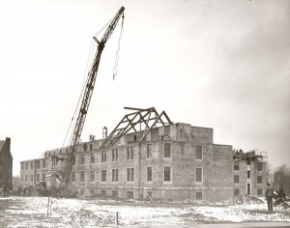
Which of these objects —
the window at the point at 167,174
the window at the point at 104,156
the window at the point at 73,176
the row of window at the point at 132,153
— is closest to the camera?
the window at the point at 167,174

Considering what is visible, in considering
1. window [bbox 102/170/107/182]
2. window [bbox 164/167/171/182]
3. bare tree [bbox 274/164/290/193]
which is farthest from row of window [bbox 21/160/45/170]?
bare tree [bbox 274/164/290/193]

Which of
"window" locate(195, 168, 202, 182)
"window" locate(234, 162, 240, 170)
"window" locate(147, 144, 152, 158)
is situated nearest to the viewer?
"window" locate(147, 144, 152, 158)

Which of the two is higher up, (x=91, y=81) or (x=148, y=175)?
(x=91, y=81)

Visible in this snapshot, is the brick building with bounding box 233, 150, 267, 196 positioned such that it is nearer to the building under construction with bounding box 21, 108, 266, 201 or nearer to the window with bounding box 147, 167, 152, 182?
the building under construction with bounding box 21, 108, 266, 201

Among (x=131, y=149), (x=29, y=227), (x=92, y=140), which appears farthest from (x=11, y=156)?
(x=29, y=227)

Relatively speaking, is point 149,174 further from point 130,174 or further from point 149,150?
point 130,174

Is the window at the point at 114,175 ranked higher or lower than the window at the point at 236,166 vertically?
lower

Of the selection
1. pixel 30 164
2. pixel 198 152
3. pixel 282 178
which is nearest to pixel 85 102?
pixel 198 152

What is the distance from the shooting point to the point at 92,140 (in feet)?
227

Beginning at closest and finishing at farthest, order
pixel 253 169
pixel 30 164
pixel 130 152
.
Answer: pixel 130 152
pixel 253 169
pixel 30 164

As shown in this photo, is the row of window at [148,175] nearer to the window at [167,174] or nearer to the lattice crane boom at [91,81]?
the window at [167,174]

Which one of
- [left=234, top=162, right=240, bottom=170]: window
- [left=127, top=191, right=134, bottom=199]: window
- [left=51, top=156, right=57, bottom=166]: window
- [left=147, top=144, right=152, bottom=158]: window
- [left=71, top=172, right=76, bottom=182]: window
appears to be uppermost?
[left=147, top=144, right=152, bottom=158]: window

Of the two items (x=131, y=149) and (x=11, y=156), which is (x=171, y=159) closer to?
(x=131, y=149)

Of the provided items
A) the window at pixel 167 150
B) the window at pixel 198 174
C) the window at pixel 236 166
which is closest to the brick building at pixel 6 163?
the window at pixel 167 150
